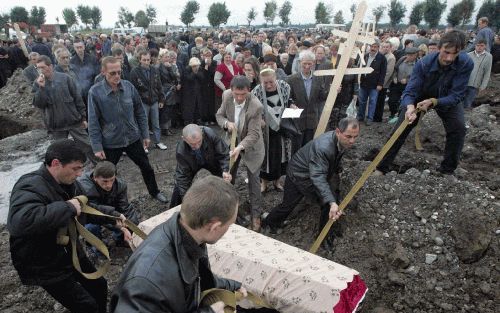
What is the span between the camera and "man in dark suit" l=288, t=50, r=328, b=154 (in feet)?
18.3

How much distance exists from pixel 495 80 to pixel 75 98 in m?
13.5

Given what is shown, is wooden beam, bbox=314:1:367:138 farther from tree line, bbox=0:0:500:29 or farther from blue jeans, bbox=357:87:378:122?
tree line, bbox=0:0:500:29

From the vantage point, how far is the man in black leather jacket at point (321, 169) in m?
3.67

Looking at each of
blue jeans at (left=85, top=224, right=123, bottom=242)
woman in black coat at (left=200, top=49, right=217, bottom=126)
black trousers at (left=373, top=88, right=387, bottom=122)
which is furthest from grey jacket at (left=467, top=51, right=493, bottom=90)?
blue jeans at (left=85, top=224, right=123, bottom=242)

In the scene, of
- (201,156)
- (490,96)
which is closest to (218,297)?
(201,156)

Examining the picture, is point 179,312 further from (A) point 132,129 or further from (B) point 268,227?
(A) point 132,129

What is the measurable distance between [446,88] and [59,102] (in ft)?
18.6

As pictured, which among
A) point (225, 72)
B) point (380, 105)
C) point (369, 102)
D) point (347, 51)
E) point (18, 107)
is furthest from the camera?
point (18, 107)

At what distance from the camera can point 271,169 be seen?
554 centimetres

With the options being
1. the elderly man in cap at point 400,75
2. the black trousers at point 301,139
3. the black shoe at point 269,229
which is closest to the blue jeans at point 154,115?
the black trousers at point 301,139

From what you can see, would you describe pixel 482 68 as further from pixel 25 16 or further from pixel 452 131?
pixel 25 16

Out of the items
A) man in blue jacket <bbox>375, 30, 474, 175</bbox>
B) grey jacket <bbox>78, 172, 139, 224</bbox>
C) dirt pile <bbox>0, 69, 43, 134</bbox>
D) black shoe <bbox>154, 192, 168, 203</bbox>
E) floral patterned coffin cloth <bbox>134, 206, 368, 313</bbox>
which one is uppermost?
man in blue jacket <bbox>375, 30, 474, 175</bbox>

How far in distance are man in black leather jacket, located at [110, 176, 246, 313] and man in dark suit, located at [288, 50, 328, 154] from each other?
3.99 meters

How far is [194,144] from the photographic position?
398cm
